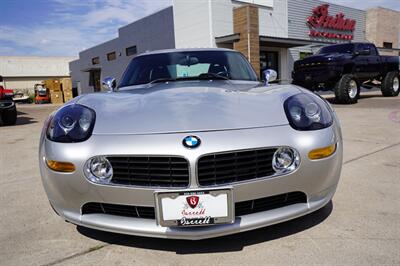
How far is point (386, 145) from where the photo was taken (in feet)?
14.0

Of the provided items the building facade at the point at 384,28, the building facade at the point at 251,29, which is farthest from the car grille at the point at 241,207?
the building facade at the point at 384,28

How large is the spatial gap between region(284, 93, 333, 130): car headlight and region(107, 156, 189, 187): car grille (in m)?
0.70

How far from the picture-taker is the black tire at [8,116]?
9.49m

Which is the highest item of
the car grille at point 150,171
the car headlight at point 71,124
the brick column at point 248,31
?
the brick column at point 248,31

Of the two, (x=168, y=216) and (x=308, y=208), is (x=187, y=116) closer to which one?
(x=168, y=216)

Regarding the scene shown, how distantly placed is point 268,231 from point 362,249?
520 millimetres

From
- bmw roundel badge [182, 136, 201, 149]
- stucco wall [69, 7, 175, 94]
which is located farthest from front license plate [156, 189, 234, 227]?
stucco wall [69, 7, 175, 94]

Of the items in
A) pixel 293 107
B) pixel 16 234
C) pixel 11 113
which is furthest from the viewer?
pixel 11 113

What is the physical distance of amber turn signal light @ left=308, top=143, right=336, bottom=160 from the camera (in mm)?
1761

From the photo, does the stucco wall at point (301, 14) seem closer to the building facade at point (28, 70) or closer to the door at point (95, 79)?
the door at point (95, 79)

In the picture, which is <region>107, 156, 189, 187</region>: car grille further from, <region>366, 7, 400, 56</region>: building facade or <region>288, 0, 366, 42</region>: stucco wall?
<region>366, 7, 400, 56</region>: building facade

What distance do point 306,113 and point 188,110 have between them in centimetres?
70

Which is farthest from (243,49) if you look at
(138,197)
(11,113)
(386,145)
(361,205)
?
(138,197)

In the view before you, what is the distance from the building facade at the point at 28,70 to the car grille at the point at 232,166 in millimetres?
49089
